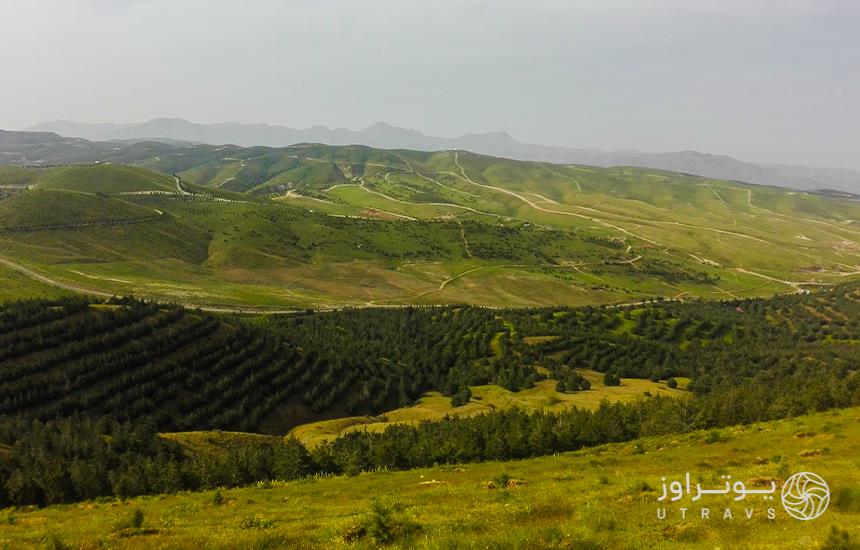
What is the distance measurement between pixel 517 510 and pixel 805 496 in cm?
1323

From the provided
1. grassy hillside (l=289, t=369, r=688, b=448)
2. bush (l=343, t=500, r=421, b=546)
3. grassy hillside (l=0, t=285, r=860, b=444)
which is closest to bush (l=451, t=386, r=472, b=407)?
grassy hillside (l=289, t=369, r=688, b=448)

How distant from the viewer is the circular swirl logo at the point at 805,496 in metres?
20.1

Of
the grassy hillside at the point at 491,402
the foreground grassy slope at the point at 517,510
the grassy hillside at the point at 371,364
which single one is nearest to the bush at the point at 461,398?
the grassy hillside at the point at 491,402

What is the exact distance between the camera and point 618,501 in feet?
79.3

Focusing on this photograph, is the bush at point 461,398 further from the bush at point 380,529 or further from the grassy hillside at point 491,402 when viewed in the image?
the bush at point 380,529

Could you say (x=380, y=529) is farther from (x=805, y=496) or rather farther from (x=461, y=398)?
(x=461, y=398)

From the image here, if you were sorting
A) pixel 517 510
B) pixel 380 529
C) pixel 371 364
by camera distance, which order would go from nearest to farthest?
pixel 380 529, pixel 517 510, pixel 371 364

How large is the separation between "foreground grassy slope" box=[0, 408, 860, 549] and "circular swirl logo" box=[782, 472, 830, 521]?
494 mm

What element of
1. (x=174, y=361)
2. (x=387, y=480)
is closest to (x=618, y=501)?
(x=387, y=480)

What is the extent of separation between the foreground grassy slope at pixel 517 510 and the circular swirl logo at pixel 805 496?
19.5 inches

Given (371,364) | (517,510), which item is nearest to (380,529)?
(517,510)

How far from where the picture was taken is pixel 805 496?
21.5m

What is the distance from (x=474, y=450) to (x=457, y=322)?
12267cm

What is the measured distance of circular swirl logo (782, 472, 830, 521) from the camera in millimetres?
20094
